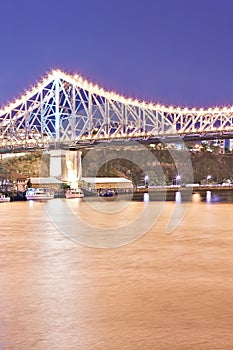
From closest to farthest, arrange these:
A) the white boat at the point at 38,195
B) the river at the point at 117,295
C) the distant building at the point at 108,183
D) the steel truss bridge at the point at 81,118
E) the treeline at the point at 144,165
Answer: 1. the river at the point at 117,295
2. the white boat at the point at 38,195
3. the steel truss bridge at the point at 81,118
4. the distant building at the point at 108,183
5. the treeline at the point at 144,165

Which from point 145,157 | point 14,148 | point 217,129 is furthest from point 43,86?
point 145,157

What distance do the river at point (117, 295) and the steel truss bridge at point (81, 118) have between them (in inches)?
1849

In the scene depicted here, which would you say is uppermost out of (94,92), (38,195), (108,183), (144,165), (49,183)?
(94,92)

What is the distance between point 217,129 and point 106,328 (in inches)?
2131

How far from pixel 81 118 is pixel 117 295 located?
66.9m

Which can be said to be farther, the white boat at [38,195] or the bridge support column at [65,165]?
the bridge support column at [65,165]

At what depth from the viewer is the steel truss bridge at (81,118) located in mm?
64181

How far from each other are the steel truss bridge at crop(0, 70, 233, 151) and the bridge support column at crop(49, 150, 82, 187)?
165cm

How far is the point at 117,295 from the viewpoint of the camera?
8430 mm

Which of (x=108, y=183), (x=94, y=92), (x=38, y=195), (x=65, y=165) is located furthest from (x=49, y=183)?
(x=94, y=92)

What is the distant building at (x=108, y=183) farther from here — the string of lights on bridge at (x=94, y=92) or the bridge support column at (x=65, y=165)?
the string of lights on bridge at (x=94, y=92)

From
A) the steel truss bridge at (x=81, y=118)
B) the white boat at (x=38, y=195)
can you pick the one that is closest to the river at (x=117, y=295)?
the white boat at (x=38, y=195)

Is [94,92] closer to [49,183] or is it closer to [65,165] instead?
[65,165]

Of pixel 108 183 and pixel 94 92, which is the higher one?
pixel 94 92
